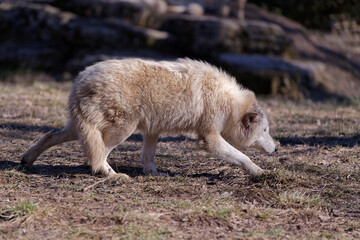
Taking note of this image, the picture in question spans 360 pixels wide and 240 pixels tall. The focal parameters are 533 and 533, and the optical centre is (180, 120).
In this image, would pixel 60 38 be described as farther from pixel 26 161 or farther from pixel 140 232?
pixel 140 232

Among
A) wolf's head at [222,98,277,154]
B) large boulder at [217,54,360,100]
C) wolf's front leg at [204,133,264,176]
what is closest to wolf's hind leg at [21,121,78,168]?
wolf's front leg at [204,133,264,176]

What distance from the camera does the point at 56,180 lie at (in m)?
6.07

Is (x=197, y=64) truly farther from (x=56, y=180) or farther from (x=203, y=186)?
(x=56, y=180)

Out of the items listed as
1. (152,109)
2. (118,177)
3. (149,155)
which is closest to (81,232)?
(118,177)

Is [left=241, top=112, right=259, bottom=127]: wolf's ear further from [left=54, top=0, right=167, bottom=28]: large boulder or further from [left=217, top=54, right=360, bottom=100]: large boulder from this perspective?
[left=54, top=0, right=167, bottom=28]: large boulder

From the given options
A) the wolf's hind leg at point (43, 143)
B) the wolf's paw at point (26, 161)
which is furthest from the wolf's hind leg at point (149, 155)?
the wolf's paw at point (26, 161)

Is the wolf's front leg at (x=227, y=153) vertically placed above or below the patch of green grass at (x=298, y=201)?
above

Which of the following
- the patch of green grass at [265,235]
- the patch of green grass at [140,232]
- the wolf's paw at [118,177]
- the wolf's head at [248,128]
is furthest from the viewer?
the wolf's head at [248,128]

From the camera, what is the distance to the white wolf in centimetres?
596

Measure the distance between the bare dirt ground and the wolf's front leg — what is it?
140mm

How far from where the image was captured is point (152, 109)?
6188 mm

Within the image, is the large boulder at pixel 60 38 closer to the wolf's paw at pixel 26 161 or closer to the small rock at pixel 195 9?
the small rock at pixel 195 9

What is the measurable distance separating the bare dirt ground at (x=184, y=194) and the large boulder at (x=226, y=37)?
8.25m

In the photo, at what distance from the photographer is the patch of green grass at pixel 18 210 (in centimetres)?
461
